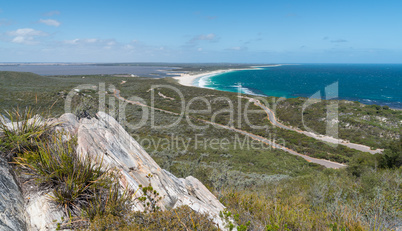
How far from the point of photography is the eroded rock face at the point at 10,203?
9.69ft

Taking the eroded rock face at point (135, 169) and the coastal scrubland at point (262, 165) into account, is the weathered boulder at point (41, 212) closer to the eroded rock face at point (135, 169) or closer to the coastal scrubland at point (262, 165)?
the coastal scrubland at point (262, 165)

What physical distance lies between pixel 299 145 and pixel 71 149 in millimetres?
28257

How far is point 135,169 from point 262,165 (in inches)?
642

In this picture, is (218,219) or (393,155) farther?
(393,155)

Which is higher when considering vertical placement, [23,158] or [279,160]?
[23,158]

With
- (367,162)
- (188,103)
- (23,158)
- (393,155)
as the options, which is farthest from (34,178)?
(188,103)

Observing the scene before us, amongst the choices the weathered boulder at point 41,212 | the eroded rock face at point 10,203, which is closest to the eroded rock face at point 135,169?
the weathered boulder at point 41,212

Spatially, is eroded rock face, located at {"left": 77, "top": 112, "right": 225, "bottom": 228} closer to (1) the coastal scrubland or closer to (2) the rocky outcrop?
(2) the rocky outcrop

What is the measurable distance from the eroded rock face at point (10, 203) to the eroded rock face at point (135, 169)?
1192mm

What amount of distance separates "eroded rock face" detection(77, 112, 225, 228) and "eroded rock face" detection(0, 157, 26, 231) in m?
1.19

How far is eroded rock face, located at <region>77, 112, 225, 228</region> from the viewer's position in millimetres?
4293

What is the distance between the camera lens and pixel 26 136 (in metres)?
4.52

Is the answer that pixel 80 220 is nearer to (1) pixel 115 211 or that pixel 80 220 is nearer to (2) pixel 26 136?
(1) pixel 115 211

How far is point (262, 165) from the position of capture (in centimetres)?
1878
